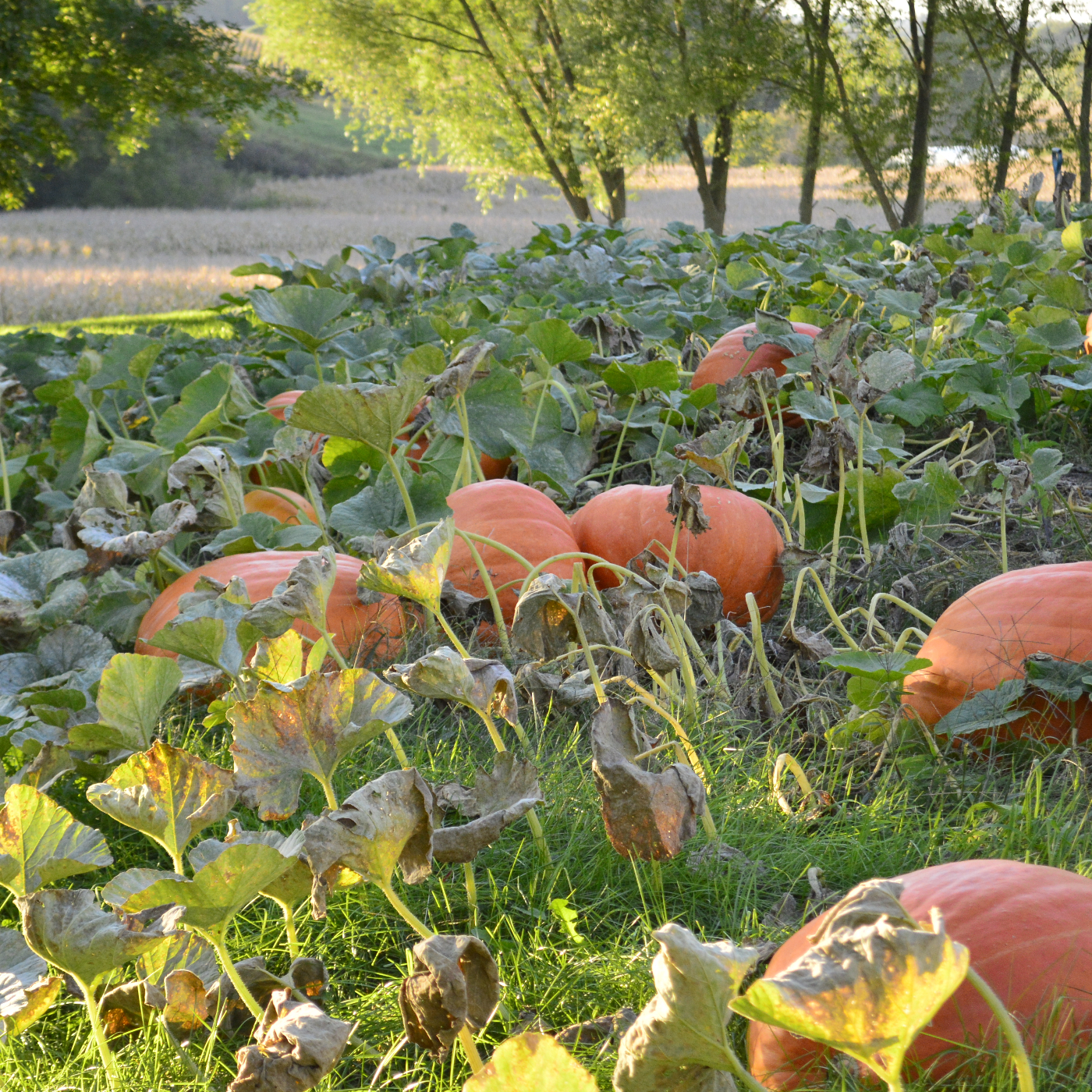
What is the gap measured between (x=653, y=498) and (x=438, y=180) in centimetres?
3684

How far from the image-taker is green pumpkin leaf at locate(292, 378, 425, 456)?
1433 millimetres

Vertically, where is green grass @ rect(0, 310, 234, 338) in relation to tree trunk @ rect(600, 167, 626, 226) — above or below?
below

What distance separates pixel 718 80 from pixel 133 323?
6.48m

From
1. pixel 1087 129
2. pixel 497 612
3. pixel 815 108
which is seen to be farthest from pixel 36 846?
pixel 815 108

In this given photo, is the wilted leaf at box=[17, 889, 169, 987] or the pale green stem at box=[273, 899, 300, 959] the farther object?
the pale green stem at box=[273, 899, 300, 959]

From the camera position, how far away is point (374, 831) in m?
0.82

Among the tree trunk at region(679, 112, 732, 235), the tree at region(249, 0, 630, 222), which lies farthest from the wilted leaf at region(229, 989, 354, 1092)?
the tree at region(249, 0, 630, 222)

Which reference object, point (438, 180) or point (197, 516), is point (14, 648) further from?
point (438, 180)

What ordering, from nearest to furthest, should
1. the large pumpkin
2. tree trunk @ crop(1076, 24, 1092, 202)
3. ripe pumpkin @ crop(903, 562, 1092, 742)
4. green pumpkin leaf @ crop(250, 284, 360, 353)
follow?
ripe pumpkin @ crop(903, 562, 1092, 742) → the large pumpkin → green pumpkin leaf @ crop(250, 284, 360, 353) → tree trunk @ crop(1076, 24, 1092, 202)

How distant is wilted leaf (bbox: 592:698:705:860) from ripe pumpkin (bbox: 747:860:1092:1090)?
158mm

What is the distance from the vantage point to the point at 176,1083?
3.01 feet

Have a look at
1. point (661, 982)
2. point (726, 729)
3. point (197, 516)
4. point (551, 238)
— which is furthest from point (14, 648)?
point (551, 238)

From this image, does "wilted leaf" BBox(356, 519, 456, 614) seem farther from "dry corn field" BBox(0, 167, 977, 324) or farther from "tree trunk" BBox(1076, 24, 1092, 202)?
"tree trunk" BBox(1076, 24, 1092, 202)

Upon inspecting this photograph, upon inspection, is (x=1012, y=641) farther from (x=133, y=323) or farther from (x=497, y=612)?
(x=133, y=323)
